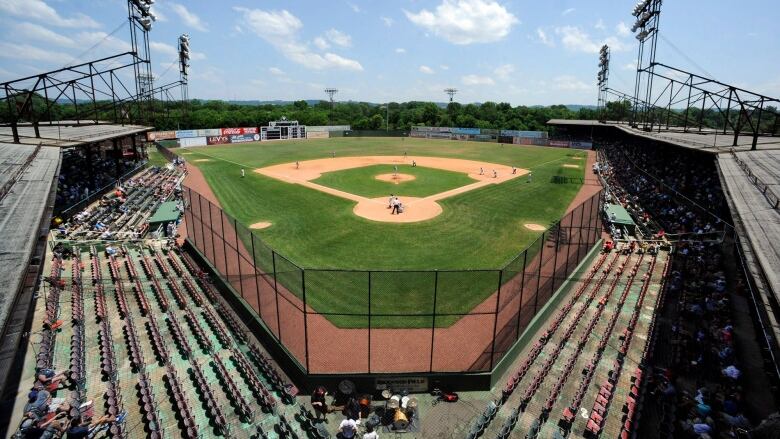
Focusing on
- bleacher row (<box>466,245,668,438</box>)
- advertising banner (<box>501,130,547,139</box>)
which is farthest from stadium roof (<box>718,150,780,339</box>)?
advertising banner (<box>501,130,547,139</box>)

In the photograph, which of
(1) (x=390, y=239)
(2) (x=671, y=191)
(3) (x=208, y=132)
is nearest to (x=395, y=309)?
(1) (x=390, y=239)

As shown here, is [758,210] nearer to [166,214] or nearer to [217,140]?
[166,214]

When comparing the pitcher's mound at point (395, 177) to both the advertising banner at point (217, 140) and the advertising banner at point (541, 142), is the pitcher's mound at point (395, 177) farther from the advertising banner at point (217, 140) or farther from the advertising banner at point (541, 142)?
the advertising banner at point (541, 142)

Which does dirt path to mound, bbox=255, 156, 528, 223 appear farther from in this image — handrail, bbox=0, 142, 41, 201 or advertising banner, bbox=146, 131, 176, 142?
advertising banner, bbox=146, 131, 176, 142

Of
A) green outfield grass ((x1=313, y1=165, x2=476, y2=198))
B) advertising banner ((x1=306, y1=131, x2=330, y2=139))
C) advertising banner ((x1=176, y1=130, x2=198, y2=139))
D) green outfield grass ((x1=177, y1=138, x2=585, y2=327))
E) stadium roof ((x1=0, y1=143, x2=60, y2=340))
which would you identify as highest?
advertising banner ((x1=306, y1=131, x2=330, y2=139))

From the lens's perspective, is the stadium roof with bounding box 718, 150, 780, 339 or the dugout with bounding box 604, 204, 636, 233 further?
the dugout with bounding box 604, 204, 636, 233

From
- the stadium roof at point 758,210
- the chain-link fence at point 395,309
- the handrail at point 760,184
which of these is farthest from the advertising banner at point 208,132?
the handrail at point 760,184

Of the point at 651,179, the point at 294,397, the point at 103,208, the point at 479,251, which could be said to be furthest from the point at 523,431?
the point at 651,179
